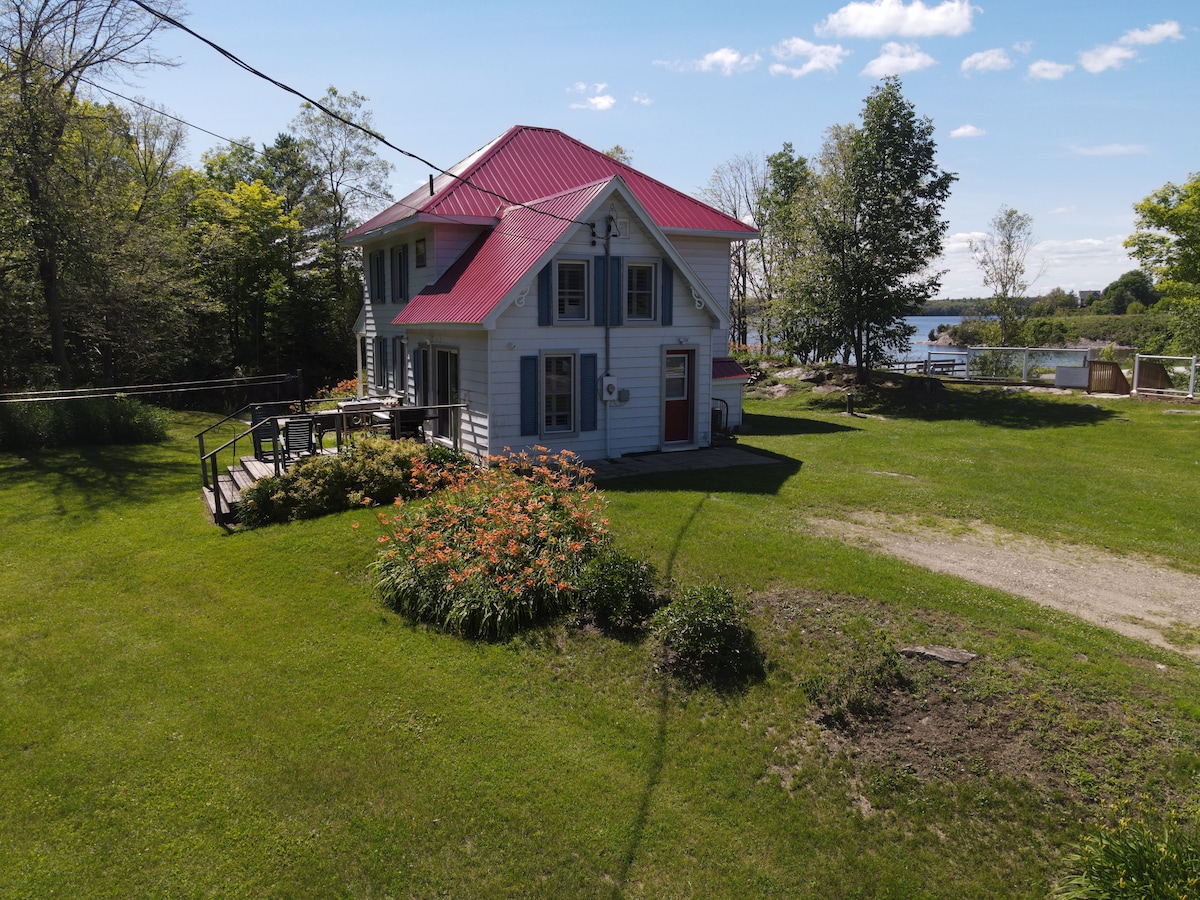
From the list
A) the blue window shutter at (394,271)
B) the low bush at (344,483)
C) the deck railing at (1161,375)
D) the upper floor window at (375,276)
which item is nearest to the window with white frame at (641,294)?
the low bush at (344,483)

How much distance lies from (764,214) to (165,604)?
1683 inches

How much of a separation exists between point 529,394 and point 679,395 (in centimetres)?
404

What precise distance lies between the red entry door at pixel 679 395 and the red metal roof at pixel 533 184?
449cm

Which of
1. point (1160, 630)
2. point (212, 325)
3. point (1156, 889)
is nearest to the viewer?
point (1156, 889)

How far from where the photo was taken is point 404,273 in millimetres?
21062

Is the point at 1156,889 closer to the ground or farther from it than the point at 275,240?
closer to the ground

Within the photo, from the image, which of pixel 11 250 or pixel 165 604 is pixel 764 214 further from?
pixel 165 604

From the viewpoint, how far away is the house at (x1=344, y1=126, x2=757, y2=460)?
1487 cm

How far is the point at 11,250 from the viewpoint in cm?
1927

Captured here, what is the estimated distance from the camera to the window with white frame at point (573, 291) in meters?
15.4

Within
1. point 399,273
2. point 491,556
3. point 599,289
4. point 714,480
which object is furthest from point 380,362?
point 491,556

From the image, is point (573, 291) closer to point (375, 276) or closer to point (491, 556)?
point (491, 556)

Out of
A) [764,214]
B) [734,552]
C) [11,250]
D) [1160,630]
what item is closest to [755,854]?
[734,552]

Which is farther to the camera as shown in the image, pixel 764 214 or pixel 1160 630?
pixel 764 214
